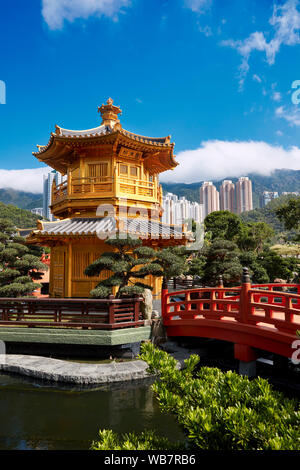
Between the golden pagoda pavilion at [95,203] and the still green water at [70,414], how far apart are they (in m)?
5.88

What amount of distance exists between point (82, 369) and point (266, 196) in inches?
6646

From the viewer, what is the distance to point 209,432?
101 inches

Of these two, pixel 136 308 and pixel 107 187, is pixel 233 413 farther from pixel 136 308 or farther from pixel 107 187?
pixel 107 187

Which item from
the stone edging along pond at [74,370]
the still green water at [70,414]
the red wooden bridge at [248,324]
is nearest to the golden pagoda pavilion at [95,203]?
the red wooden bridge at [248,324]

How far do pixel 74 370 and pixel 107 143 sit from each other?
30.8 ft

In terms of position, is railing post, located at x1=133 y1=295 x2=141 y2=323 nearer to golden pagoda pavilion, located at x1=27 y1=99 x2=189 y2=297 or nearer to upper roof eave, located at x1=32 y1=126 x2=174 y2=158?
golden pagoda pavilion, located at x1=27 y1=99 x2=189 y2=297

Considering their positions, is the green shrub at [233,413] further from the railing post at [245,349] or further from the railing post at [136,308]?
the railing post at [136,308]

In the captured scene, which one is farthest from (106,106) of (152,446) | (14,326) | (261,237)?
(261,237)

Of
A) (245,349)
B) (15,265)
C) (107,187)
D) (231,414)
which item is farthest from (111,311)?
(231,414)

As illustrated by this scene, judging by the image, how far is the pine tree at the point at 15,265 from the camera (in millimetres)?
10820

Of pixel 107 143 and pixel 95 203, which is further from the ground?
pixel 107 143

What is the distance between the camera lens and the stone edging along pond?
24.6 feet

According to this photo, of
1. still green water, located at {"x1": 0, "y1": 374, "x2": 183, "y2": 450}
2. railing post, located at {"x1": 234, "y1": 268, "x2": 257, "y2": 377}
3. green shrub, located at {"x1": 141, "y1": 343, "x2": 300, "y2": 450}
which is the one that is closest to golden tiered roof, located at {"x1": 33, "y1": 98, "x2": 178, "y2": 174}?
railing post, located at {"x1": 234, "y1": 268, "x2": 257, "y2": 377}

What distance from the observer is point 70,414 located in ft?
20.1
